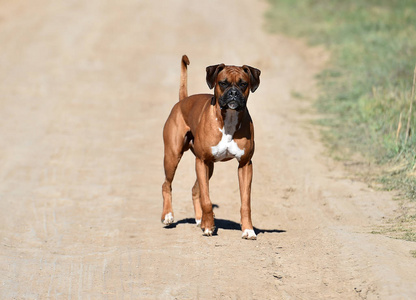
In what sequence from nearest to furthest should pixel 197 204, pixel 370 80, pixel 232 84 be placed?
pixel 232 84 < pixel 197 204 < pixel 370 80

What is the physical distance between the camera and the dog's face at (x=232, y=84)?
22.6 ft

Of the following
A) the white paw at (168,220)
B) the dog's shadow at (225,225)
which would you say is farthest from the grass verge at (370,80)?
the white paw at (168,220)

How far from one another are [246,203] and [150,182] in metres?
3.68

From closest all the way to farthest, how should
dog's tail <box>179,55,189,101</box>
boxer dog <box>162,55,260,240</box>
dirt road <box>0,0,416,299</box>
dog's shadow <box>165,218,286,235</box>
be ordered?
dirt road <box>0,0,416,299</box>, boxer dog <box>162,55,260,240</box>, dog's shadow <box>165,218,286,235</box>, dog's tail <box>179,55,189,101</box>

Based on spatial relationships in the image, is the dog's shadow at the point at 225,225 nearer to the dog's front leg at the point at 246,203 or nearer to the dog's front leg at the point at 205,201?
the dog's front leg at the point at 205,201

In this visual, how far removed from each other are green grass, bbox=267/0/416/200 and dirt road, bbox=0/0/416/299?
0.52m

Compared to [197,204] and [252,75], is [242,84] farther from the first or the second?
[197,204]

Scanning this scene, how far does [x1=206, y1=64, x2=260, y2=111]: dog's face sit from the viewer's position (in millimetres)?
6887

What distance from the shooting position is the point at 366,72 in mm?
15562

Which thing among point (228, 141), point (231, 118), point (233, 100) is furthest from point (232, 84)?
point (228, 141)

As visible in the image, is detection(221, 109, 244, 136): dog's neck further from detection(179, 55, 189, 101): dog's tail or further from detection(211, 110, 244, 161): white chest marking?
detection(179, 55, 189, 101): dog's tail

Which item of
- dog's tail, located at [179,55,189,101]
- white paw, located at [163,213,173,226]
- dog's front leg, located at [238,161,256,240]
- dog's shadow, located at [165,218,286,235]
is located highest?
dog's tail, located at [179,55,189,101]

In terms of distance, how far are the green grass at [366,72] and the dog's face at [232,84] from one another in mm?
2961

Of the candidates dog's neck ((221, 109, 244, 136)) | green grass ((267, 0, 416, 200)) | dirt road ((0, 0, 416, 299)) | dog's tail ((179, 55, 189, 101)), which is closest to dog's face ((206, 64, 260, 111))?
dog's neck ((221, 109, 244, 136))
